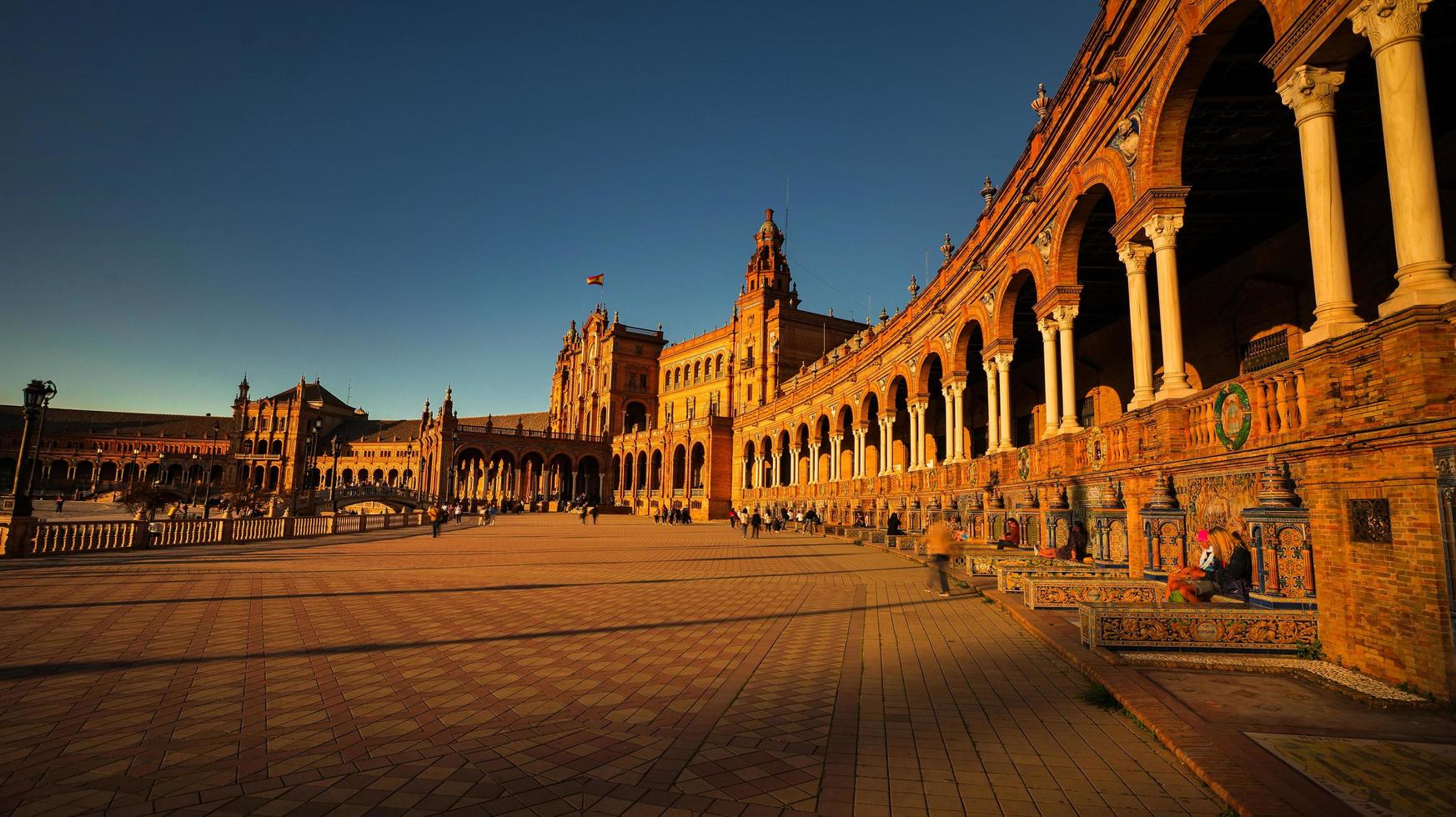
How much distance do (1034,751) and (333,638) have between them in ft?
22.0

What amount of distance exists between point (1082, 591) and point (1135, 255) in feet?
18.7

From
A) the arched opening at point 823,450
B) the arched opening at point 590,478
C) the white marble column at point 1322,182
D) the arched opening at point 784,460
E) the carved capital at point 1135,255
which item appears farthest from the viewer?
the arched opening at point 590,478

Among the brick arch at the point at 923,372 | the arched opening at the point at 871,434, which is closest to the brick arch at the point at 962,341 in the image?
the brick arch at the point at 923,372

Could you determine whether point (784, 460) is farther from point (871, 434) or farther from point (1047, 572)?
point (1047, 572)

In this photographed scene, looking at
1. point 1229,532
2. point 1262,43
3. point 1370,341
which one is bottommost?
point 1229,532

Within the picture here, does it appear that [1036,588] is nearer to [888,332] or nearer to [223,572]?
[223,572]

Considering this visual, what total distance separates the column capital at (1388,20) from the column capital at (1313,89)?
0.74 m

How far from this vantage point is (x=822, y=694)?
5.44m

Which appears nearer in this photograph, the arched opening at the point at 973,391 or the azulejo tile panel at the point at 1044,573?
the azulejo tile panel at the point at 1044,573

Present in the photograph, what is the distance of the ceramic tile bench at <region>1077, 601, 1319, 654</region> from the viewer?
6.16m

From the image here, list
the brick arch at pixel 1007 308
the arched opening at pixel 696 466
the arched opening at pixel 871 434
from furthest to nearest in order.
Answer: the arched opening at pixel 696 466
the arched opening at pixel 871 434
the brick arch at pixel 1007 308

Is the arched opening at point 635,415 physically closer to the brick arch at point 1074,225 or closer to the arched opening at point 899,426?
the arched opening at point 899,426

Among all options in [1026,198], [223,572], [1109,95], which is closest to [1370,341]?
[1109,95]

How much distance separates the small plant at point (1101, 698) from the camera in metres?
5.06
